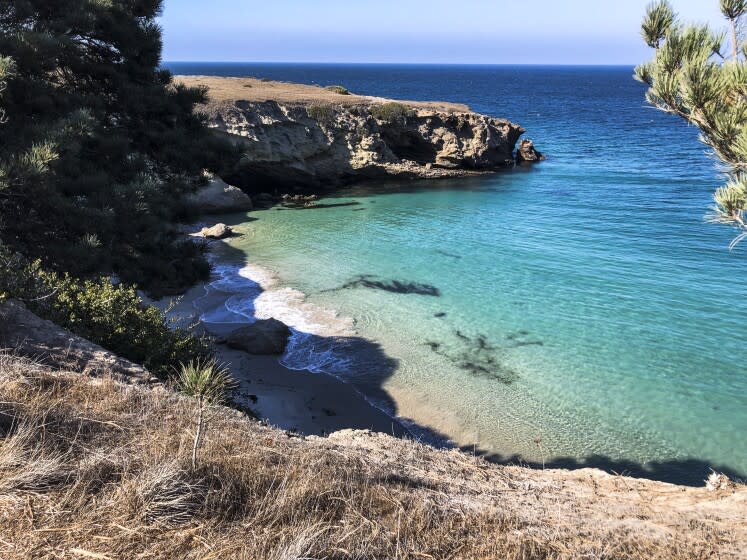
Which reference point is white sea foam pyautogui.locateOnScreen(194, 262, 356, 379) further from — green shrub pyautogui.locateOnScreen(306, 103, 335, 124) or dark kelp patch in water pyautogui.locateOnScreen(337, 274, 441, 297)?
green shrub pyautogui.locateOnScreen(306, 103, 335, 124)

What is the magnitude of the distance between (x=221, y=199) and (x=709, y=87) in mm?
30460

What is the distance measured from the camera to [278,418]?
12477 mm

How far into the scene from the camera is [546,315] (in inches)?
727

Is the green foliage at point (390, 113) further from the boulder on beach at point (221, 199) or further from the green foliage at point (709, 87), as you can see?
the green foliage at point (709, 87)

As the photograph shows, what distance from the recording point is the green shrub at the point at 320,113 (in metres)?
40.4

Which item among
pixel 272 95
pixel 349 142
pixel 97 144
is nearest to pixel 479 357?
pixel 97 144

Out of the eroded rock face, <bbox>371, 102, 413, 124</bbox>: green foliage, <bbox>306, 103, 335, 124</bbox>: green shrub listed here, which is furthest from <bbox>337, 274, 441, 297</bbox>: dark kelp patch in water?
<bbox>371, 102, 413, 124</bbox>: green foliage

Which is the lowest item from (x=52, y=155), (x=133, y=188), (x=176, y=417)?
(x=176, y=417)

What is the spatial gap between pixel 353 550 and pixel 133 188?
27.3ft

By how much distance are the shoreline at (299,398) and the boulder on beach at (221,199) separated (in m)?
17.9

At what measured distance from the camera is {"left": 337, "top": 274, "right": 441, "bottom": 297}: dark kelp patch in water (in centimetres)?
2068

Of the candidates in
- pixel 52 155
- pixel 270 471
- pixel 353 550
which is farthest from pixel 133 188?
pixel 353 550

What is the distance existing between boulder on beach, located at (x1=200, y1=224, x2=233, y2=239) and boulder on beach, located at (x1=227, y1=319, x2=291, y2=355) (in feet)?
42.0

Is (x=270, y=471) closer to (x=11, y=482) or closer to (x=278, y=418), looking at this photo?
(x=11, y=482)
